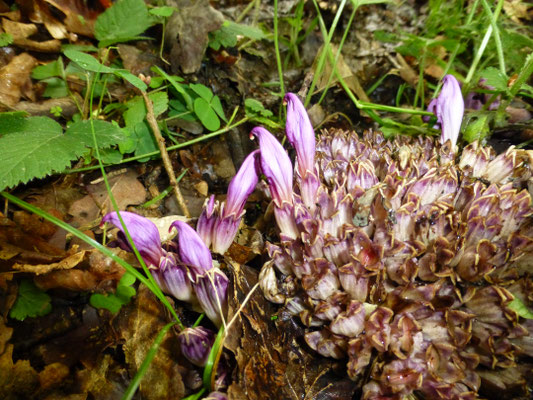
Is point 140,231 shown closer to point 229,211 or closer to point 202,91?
point 229,211

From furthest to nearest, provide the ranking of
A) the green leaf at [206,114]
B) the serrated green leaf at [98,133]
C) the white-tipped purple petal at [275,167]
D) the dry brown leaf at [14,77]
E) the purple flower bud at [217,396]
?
the green leaf at [206,114] → the dry brown leaf at [14,77] → the serrated green leaf at [98,133] → the white-tipped purple petal at [275,167] → the purple flower bud at [217,396]

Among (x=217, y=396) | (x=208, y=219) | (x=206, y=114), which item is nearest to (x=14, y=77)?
(x=206, y=114)

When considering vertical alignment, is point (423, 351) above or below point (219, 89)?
below

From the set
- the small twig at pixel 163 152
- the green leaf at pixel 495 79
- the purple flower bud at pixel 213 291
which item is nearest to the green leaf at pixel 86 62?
the small twig at pixel 163 152

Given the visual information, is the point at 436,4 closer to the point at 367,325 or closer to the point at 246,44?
the point at 246,44

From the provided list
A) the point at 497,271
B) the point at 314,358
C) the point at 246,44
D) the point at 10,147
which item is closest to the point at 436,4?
the point at 246,44

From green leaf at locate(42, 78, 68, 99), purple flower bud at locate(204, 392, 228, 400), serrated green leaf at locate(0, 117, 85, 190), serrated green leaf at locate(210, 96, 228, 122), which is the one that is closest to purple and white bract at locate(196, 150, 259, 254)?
purple flower bud at locate(204, 392, 228, 400)

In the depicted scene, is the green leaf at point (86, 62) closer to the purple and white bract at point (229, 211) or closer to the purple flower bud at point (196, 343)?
the purple and white bract at point (229, 211)
